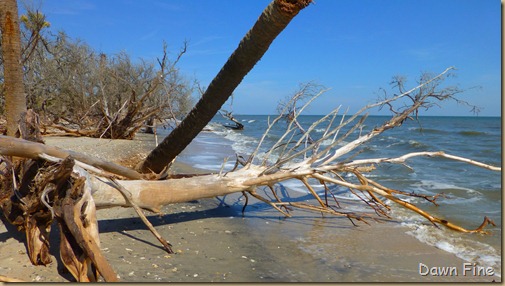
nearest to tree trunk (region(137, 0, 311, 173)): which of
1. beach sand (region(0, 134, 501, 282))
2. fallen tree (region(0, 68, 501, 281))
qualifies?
fallen tree (region(0, 68, 501, 281))

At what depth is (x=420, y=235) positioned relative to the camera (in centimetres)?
538

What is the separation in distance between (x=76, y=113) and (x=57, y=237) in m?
17.4

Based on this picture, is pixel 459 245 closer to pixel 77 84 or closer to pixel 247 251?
pixel 247 251

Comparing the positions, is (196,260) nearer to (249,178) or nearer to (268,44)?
(249,178)

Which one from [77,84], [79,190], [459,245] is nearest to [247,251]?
[79,190]

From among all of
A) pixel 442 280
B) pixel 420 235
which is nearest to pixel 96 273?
pixel 442 280

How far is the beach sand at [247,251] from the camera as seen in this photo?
146 inches

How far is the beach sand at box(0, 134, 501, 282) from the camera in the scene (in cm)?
371

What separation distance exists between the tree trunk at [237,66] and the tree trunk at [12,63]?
276 centimetres

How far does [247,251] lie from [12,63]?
4956 mm

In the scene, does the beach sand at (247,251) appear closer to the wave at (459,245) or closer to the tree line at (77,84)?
the wave at (459,245)

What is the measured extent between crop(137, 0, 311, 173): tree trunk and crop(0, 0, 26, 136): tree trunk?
2.76 metres

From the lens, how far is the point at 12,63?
253 inches

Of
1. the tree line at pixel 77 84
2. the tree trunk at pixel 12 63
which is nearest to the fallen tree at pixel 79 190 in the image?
the tree trunk at pixel 12 63
